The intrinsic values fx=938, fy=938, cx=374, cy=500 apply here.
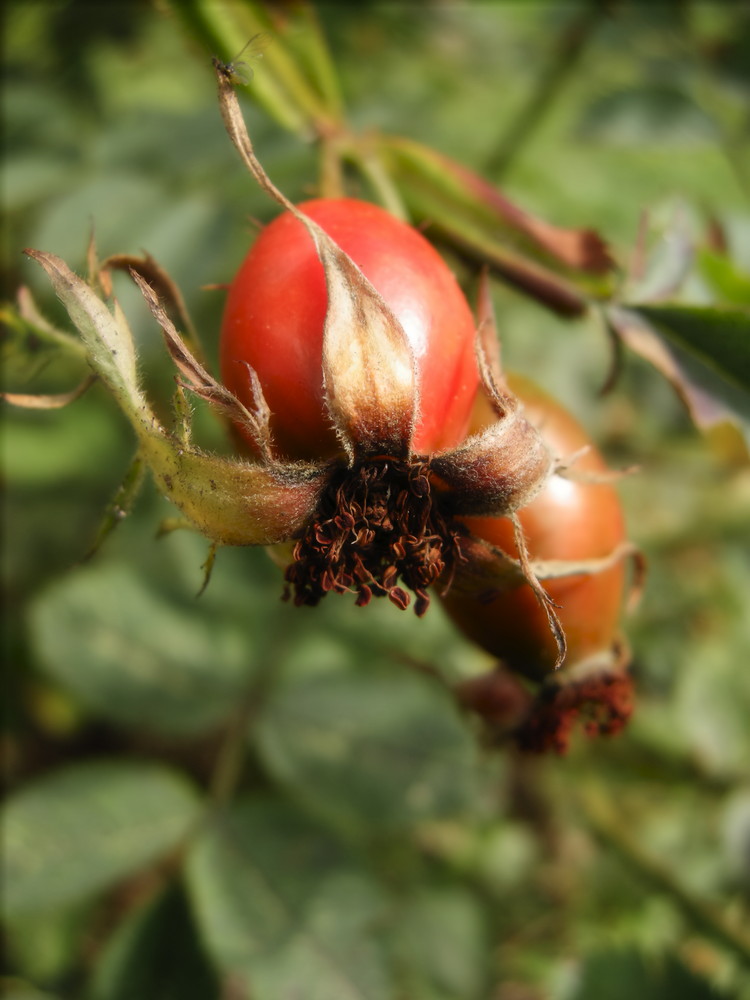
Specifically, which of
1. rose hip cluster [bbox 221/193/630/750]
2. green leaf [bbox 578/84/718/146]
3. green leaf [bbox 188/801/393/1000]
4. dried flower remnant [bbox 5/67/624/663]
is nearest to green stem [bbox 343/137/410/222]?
rose hip cluster [bbox 221/193/630/750]

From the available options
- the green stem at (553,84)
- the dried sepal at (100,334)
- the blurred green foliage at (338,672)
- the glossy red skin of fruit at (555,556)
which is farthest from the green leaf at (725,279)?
the green stem at (553,84)

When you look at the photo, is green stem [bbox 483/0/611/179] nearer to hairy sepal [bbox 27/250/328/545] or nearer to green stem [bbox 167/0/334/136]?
green stem [bbox 167/0/334/136]

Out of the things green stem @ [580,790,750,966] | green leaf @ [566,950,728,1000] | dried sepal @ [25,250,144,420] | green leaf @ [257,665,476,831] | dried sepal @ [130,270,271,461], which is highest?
dried sepal @ [25,250,144,420]

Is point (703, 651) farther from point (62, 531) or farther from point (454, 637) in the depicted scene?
point (62, 531)

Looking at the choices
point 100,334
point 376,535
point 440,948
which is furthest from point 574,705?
point 440,948

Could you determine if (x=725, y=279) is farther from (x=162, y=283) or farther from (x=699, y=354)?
(x=162, y=283)

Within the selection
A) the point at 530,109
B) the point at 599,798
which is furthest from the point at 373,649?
the point at 530,109
